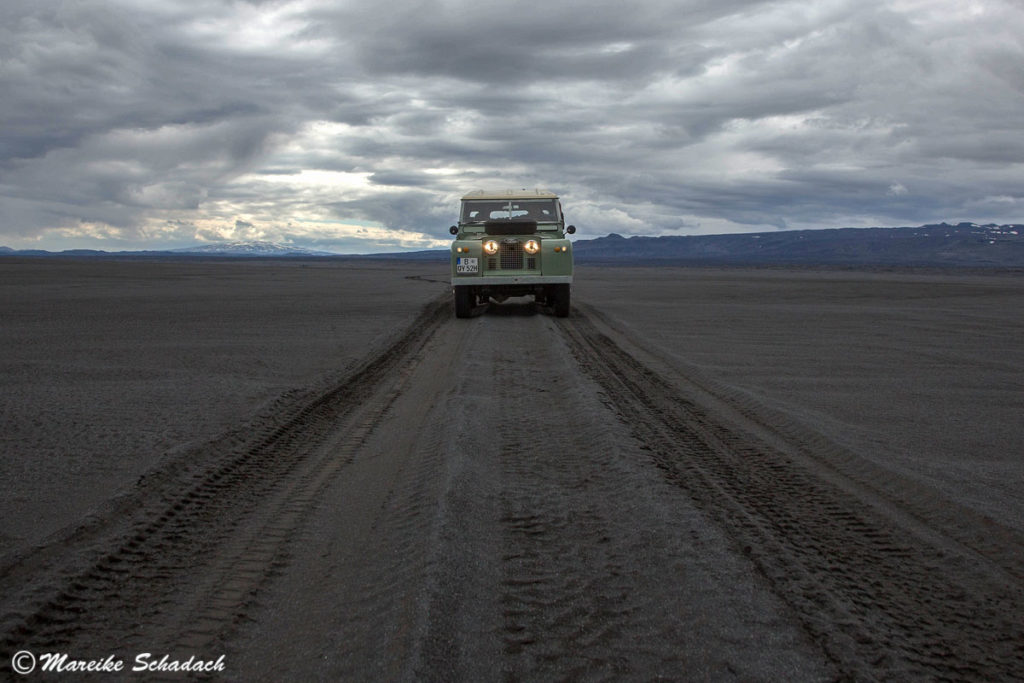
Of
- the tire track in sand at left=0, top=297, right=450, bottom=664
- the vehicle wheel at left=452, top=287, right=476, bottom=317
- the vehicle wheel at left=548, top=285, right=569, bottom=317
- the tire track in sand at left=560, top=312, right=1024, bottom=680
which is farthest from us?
the vehicle wheel at left=548, top=285, right=569, bottom=317

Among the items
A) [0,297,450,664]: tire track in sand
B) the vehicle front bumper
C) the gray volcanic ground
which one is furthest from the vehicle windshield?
[0,297,450,664]: tire track in sand

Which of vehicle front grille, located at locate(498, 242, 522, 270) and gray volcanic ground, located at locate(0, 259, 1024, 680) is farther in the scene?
vehicle front grille, located at locate(498, 242, 522, 270)

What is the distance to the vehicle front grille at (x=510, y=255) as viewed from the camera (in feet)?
47.9

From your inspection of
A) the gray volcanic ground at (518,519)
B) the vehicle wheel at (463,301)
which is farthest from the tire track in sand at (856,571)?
the vehicle wheel at (463,301)

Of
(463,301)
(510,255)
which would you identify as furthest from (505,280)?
(463,301)

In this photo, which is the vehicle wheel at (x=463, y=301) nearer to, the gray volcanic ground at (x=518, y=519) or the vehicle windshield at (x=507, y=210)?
the vehicle windshield at (x=507, y=210)

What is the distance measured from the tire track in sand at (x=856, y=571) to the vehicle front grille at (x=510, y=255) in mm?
Result: 9558

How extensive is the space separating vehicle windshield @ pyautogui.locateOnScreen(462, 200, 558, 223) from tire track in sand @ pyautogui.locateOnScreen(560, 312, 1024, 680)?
1099cm

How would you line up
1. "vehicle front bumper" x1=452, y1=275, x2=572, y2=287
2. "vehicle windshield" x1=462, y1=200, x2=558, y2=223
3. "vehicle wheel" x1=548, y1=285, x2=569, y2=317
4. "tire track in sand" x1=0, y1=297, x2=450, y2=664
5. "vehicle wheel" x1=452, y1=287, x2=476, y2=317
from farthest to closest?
"vehicle windshield" x1=462, y1=200, x2=558, y2=223, "vehicle wheel" x1=548, y1=285, x2=569, y2=317, "vehicle wheel" x1=452, y1=287, x2=476, y2=317, "vehicle front bumper" x1=452, y1=275, x2=572, y2=287, "tire track in sand" x1=0, y1=297, x2=450, y2=664

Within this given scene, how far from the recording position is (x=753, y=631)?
274 centimetres

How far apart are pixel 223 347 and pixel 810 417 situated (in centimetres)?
795

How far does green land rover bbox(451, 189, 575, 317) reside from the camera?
14.6m

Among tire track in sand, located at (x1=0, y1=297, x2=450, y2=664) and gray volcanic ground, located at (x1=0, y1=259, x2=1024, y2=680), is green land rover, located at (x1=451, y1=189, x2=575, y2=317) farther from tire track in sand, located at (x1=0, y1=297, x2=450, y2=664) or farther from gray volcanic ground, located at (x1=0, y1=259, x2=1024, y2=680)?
tire track in sand, located at (x1=0, y1=297, x2=450, y2=664)

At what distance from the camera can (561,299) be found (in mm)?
15133
